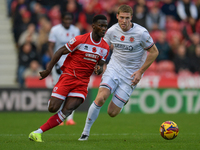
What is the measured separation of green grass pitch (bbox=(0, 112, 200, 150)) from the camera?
5.89 m

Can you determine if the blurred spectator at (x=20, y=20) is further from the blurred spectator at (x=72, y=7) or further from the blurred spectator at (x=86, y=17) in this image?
the blurred spectator at (x=86, y=17)

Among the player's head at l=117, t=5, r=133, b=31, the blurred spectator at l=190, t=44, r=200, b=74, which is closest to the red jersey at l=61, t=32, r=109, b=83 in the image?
the player's head at l=117, t=5, r=133, b=31

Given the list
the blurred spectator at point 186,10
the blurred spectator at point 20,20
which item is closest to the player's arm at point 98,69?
the blurred spectator at point 20,20

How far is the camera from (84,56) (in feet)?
22.0

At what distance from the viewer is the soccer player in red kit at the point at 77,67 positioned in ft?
21.2

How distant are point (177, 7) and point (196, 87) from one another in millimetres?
4630

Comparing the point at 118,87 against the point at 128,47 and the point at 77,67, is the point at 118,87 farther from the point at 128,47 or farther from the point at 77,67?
the point at 77,67

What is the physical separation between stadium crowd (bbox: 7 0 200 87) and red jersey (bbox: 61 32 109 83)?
286 inches

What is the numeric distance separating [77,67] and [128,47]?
112 centimetres

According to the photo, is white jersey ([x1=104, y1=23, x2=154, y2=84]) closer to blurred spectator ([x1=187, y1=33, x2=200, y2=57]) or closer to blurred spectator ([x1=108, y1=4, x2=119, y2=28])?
blurred spectator ([x1=108, y1=4, x2=119, y2=28])

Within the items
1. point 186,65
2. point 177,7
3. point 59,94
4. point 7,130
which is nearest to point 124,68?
point 59,94

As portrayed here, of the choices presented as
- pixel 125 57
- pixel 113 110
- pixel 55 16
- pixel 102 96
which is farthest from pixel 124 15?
pixel 55 16

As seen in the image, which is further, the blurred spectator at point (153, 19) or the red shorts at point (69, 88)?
the blurred spectator at point (153, 19)

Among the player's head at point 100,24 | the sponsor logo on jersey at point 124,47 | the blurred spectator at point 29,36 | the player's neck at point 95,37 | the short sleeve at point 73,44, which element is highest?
the player's head at point 100,24
